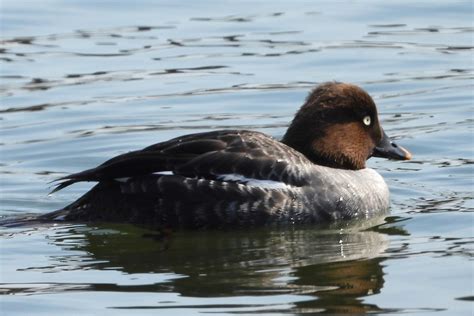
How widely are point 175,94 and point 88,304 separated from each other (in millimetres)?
7386

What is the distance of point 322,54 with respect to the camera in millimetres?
18188

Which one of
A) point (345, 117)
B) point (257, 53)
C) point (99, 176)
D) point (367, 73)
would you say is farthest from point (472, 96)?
point (99, 176)

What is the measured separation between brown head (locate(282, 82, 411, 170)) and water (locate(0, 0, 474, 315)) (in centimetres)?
69

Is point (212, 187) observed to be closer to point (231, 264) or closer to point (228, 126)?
point (231, 264)

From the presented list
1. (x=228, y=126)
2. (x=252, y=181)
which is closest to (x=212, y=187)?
(x=252, y=181)

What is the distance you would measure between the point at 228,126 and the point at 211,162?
375 cm

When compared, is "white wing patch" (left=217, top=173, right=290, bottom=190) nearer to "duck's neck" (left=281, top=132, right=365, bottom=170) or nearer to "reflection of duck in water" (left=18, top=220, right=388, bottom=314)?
"reflection of duck in water" (left=18, top=220, right=388, bottom=314)

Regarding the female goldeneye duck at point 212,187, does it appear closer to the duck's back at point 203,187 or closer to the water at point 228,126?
the duck's back at point 203,187

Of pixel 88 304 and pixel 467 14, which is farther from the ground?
pixel 467 14

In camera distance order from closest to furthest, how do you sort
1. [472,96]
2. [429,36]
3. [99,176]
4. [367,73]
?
1. [99,176]
2. [472,96]
3. [367,73]
4. [429,36]

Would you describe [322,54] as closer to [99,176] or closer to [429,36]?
[429,36]

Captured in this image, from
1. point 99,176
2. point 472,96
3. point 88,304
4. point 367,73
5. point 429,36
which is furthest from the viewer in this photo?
point 429,36

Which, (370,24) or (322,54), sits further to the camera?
(370,24)

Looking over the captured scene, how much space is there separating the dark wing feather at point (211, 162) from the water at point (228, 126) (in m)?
0.45
